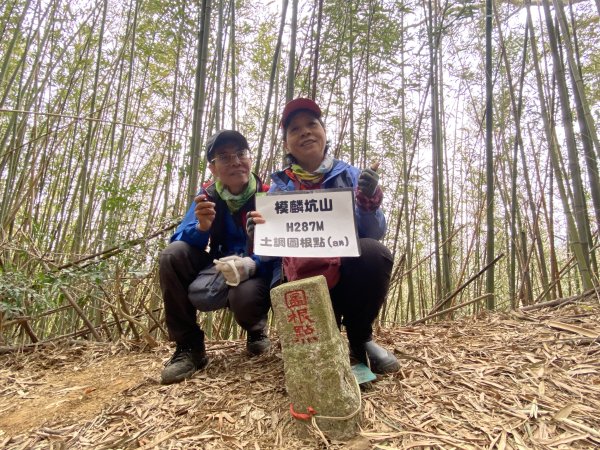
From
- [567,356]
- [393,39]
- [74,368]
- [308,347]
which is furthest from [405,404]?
[393,39]

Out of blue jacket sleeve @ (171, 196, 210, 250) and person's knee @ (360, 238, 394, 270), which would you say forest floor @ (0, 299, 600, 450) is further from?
blue jacket sleeve @ (171, 196, 210, 250)

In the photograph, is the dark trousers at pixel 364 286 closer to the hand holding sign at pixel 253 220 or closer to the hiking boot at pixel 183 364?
the hand holding sign at pixel 253 220

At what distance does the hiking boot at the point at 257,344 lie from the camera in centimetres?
181

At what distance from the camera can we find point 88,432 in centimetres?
119

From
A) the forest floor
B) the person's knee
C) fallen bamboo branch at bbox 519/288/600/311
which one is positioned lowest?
the forest floor

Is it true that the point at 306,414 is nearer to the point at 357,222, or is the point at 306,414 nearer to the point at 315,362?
the point at 315,362

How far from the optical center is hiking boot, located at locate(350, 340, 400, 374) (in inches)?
55.9

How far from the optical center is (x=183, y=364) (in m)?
1.58

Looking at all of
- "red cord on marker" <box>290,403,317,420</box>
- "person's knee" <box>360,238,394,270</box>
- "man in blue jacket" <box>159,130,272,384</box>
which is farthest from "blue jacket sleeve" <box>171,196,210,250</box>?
"red cord on marker" <box>290,403,317,420</box>

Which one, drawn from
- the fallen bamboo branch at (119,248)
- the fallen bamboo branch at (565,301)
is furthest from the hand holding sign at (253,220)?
the fallen bamboo branch at (565,301)

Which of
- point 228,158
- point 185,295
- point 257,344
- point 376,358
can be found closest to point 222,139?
point 228,158

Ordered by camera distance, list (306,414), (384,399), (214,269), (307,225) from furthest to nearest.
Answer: (214,269) < (307,225) < (384,399) < (306,414)

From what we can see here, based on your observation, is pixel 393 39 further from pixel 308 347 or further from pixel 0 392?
pixel 0 392

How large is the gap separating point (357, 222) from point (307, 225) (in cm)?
21
